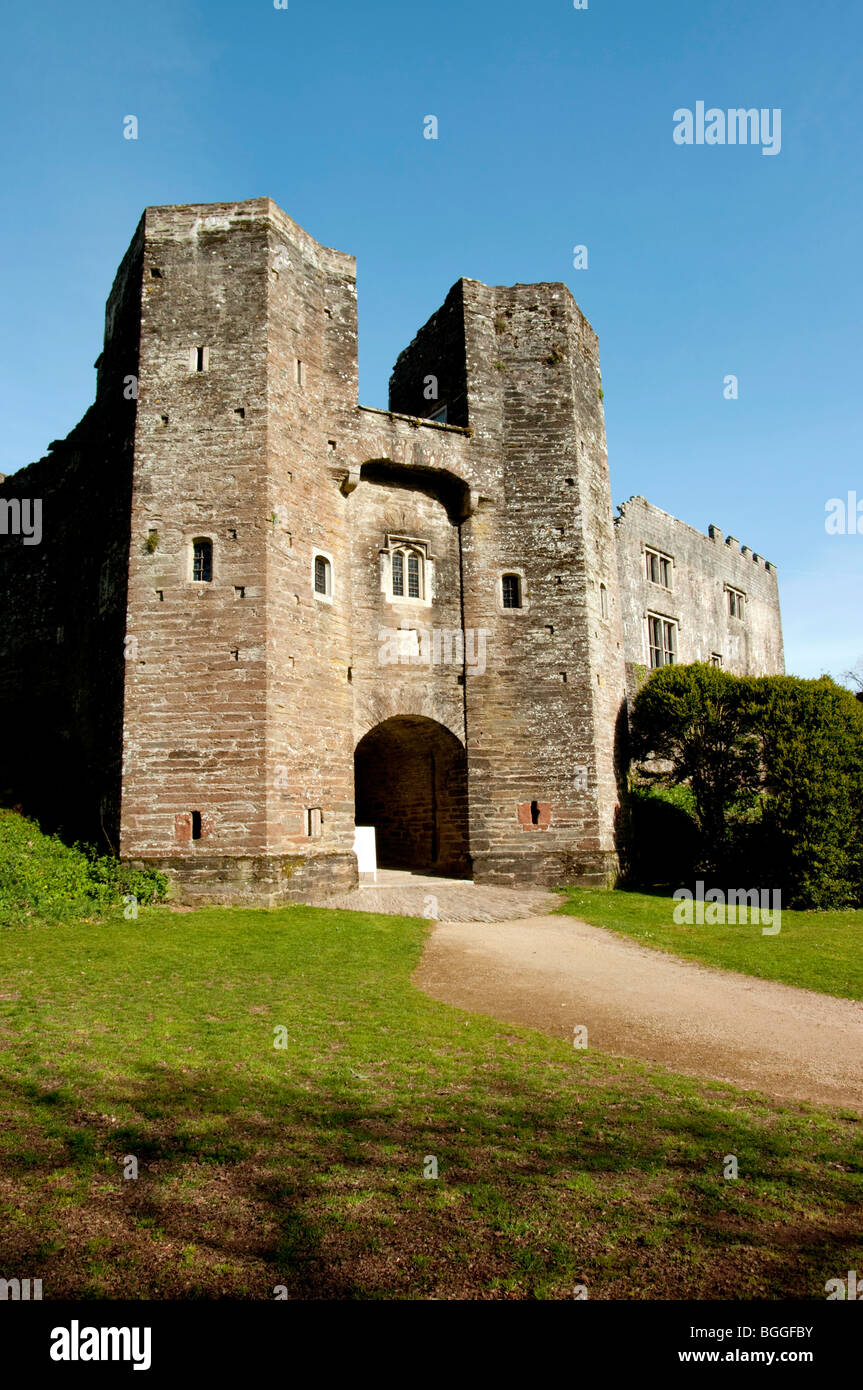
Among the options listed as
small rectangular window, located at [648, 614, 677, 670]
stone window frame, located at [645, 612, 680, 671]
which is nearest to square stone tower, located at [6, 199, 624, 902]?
stone window frame, located at [645, 612, 680, 671]

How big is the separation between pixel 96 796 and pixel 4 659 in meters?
8.55

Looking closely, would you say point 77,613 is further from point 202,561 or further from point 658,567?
point 658,567

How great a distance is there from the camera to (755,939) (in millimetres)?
14242

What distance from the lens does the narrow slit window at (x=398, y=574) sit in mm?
19500

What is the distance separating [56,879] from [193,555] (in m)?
6.63

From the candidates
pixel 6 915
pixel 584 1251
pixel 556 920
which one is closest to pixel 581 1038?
pixel 584 1251

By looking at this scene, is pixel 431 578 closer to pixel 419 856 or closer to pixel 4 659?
pixel 419 856

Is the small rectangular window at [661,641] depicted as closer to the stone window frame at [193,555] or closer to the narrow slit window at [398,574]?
the narrow slit window at [398,574]

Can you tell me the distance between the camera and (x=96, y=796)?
17.2 m

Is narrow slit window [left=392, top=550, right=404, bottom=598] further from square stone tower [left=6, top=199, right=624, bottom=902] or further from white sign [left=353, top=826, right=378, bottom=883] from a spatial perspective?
white sign [left=353, top=826, right=378, bottom=883]

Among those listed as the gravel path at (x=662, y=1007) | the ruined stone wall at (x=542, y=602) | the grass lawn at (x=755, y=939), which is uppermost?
the ruined stone wall at (x=542, y=602)

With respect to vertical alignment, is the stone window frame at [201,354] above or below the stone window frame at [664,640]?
above

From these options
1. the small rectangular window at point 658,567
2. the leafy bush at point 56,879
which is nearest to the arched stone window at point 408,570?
the leafy bush at point 56,879

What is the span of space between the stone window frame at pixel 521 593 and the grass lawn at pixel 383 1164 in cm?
1255
